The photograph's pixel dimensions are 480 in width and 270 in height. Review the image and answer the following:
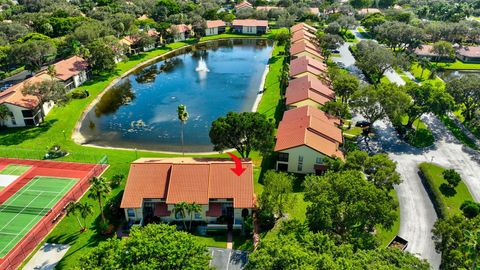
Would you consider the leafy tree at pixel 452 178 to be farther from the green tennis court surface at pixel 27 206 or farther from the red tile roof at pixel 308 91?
the green tennis court surface at pixel 27 206

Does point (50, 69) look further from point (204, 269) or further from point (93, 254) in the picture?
point (204, 269)

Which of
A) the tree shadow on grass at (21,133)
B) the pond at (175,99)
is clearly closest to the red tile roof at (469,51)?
the pond at (175,99)

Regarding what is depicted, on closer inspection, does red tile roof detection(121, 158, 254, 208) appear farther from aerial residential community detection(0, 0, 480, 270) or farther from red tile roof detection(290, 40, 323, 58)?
red tile roof detection(290, 40, 323, 58)

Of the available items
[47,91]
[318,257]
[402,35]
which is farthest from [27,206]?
[402,35]

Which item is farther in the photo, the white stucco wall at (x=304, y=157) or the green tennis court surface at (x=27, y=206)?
the white stucco wall at (x=304, y=157)

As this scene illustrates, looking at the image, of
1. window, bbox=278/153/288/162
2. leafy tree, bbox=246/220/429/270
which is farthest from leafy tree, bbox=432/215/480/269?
window, bbox=278/153/288/162

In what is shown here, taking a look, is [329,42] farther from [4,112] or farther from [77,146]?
[4,112]

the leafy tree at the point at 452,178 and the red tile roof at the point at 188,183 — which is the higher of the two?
the red tile roof at the point at 188,183
